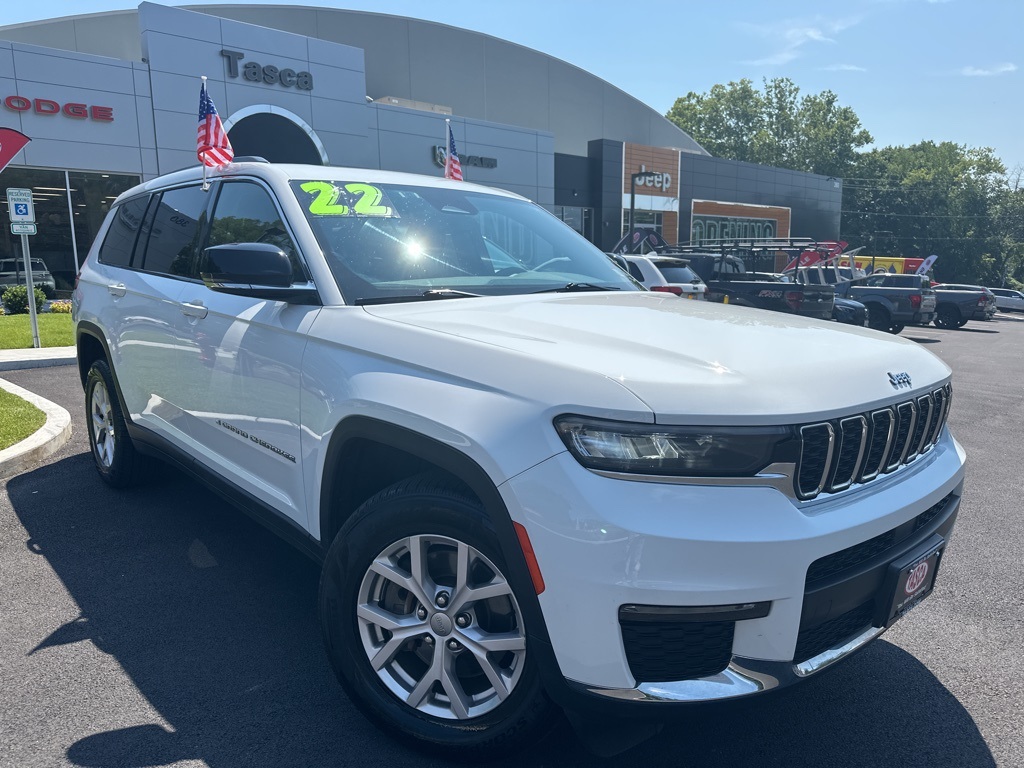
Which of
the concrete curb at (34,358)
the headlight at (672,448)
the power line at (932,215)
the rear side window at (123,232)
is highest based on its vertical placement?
the power line at (932,215)

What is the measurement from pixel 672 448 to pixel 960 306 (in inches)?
1107

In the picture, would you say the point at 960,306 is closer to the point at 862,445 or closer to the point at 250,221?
the point at 862,445

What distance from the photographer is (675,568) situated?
181 cm

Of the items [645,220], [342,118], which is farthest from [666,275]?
[645,220]

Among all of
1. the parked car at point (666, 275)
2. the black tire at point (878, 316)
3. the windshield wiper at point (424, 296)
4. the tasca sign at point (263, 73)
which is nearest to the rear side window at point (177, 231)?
the windshield wiper at point (424, 296)

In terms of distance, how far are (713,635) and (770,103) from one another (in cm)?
8676

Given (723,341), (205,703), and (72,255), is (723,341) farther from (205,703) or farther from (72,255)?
(72,255)

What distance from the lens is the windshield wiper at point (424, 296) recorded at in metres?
2.77

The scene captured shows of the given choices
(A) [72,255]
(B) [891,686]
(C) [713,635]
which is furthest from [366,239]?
(A) [72,255]

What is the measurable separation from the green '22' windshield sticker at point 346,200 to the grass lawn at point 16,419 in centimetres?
391

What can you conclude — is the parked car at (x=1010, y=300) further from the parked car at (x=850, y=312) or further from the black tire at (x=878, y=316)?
the parked car at (x=850, y=312)

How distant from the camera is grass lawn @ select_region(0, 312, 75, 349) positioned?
11891mm

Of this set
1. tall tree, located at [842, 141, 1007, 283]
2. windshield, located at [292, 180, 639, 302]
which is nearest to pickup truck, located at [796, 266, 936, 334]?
windshield, located at [292, 180, 639, 302]

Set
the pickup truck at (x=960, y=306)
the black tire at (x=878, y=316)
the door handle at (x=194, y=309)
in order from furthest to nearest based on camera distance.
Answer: the pickup truck at (x=960, y=306)
the black tire at (x=878, y=316)
the door handle at (x=194, y=309)
